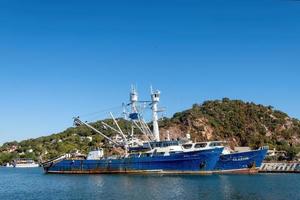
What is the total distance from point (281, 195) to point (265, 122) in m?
119

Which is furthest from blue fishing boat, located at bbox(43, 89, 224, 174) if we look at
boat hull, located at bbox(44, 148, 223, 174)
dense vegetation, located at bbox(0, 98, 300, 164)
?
dense vegetation, located at bbox(0, 98, 300, 164)

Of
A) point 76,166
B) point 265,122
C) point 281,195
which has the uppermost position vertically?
point 265,122

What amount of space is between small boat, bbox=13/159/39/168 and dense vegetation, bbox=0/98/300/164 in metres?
3.65

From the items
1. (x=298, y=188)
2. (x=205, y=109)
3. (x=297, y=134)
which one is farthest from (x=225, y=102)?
(x=298, y=188)

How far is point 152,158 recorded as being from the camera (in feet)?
265

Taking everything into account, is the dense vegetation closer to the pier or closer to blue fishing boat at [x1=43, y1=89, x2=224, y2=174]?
the pier

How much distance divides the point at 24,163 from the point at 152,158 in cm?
10655

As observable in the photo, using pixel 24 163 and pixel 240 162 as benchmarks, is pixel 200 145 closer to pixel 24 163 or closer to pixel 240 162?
pixel 240 162

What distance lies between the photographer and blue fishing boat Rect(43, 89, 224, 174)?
79000 mm

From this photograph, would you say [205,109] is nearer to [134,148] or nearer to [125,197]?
[134,148]

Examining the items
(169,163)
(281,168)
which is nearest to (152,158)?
(169,163)

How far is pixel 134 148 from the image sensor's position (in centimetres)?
8675

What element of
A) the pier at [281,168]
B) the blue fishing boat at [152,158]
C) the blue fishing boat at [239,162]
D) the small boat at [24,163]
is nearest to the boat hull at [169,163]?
the blue fishing boat at [152,158]

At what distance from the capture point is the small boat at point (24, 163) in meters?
172
